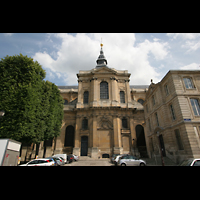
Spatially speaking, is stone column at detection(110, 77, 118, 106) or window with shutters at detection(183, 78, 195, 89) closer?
window with shutters at detection(183, 78, 195, 89)

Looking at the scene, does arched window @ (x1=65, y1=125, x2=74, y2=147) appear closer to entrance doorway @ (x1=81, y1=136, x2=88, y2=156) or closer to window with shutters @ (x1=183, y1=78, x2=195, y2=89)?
entrance doorway @ (x1=81, y1=136, x2=88, y2=156)

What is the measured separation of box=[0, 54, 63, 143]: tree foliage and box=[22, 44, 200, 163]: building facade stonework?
23.5ft

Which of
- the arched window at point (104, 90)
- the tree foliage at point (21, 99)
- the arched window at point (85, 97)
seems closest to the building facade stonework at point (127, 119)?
the arched window at point (104, 90)

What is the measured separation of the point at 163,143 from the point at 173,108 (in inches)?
183

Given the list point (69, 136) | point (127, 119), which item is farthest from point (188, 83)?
point (69, 136)

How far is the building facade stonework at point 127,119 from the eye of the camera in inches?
593

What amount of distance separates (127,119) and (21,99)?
21.6 m

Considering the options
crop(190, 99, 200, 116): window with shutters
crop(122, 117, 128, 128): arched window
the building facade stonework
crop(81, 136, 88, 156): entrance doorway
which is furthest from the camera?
crop(122, 117, 128, 128): arched window

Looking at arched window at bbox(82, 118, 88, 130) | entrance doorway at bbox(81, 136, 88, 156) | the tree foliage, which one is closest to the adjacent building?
the tree foliage

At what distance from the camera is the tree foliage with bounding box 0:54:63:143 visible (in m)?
14.4

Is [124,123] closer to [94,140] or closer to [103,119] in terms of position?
[103,119]

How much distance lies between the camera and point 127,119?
100 ft

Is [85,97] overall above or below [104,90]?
below
